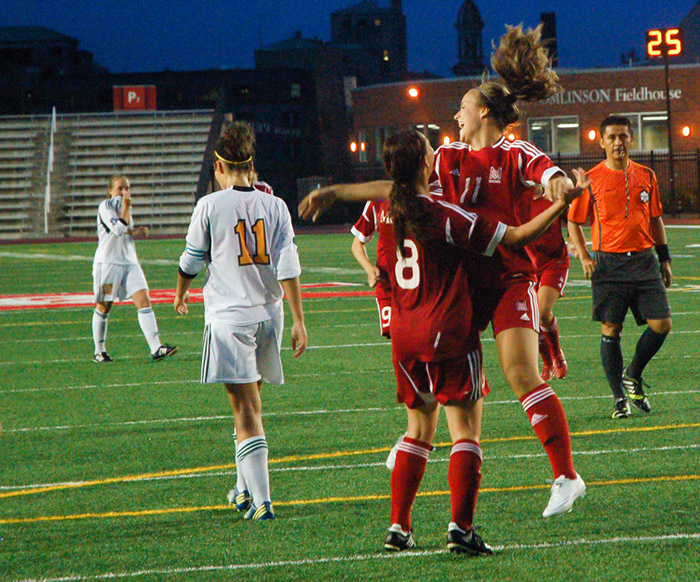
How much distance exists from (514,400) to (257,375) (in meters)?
3.65

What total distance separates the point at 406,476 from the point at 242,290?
1417 millimetres

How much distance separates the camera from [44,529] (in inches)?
213

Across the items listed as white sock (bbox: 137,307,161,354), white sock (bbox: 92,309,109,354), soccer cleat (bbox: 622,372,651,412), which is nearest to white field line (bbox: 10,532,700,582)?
soccer cleat (bbox: 622,372,651,412)

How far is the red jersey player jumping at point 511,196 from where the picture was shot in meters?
5.00

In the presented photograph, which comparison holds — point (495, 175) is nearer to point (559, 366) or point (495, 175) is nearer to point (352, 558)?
point (352, 558)

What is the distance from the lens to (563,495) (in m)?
4.94

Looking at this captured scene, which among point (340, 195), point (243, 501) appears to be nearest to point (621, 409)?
point (243, 501)

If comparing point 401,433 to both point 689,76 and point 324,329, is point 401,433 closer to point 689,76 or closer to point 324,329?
point 324,329

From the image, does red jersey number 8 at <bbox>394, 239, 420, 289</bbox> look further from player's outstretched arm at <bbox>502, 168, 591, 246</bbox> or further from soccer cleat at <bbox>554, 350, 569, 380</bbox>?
soccer cleat at <bbox>554, 350, 569, 380</bbox>

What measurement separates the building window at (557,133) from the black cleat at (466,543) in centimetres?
5079

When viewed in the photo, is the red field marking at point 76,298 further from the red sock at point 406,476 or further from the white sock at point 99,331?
the red sock at point 406,476

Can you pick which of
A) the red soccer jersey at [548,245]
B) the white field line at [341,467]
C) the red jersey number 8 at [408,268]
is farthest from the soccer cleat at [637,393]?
the red jersey number 8 at [408,268]

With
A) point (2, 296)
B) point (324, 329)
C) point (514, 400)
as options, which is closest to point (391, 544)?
point (514, 400)

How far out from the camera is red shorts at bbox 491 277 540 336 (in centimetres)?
523
